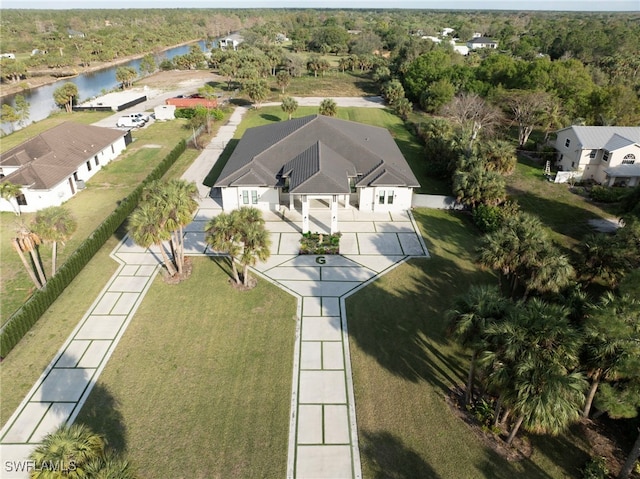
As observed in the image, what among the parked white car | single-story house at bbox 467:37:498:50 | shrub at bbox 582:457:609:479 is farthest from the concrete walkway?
single-story house at bbox 467:37:498:50

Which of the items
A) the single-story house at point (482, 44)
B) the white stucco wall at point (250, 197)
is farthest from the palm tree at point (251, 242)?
the single-story house at point (482, 44)

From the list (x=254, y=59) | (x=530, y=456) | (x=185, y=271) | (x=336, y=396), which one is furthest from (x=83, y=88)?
(x=530, y=456)

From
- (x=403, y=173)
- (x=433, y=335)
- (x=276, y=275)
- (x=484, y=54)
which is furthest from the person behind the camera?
(x=484, y=54)

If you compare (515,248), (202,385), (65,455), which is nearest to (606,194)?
(515,248)

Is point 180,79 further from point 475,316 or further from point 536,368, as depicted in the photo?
point 536,368

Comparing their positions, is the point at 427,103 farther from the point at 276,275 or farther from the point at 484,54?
the point at 484,54

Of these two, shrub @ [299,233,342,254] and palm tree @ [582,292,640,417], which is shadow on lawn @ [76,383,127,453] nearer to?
shrub @ [299,233,342,254]
